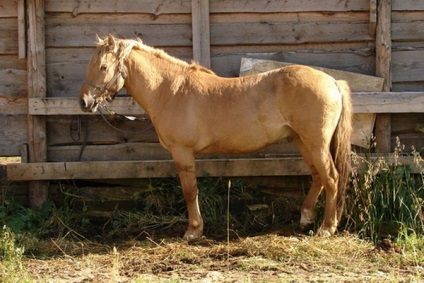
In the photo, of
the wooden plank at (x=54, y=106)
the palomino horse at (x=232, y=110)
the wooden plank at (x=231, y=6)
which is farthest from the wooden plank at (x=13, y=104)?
the palomino horse at (x=232, y=110)

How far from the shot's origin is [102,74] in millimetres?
6152

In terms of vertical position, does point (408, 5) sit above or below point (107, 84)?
above

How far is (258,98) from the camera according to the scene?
20.1 feet

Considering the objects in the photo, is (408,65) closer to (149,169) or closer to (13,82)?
(149,169)

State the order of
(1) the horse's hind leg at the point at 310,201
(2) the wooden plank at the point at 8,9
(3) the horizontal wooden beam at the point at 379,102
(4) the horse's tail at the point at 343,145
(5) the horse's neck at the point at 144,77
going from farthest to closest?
1. (2) the wooden plank at the point at 8,9
2. (3) the horizontal wooden beam at the point at 379,102
3. (1) the horse's hind leg at the point at 310,201
4. (5) the horse's neck at the point at 144,77
5. (4) the horse's tail at the point at 343,145

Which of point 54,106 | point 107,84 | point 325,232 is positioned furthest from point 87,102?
point 325,232

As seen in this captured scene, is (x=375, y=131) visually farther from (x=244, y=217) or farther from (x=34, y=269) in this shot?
(x=34, y=269)

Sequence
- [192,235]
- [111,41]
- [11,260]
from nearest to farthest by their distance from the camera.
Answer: [11,260]
[111,41]
[192,235]

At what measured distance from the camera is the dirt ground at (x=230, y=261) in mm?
4980

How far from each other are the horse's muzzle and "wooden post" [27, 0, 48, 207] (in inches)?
41.8

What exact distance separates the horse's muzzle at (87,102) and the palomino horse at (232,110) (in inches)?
0.4

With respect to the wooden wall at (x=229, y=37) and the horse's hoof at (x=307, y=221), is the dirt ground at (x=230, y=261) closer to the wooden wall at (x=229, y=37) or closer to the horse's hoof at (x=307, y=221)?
the horse's hoof at (x=307, y=221)

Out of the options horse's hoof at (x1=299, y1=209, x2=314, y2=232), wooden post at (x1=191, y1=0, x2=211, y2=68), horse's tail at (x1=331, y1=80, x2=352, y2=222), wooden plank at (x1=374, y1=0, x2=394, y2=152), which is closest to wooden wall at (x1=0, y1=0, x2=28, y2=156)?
wooden post at (x1=191, y1=0, x2=211, y2=68)

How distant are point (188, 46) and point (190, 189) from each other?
6.14 ft
